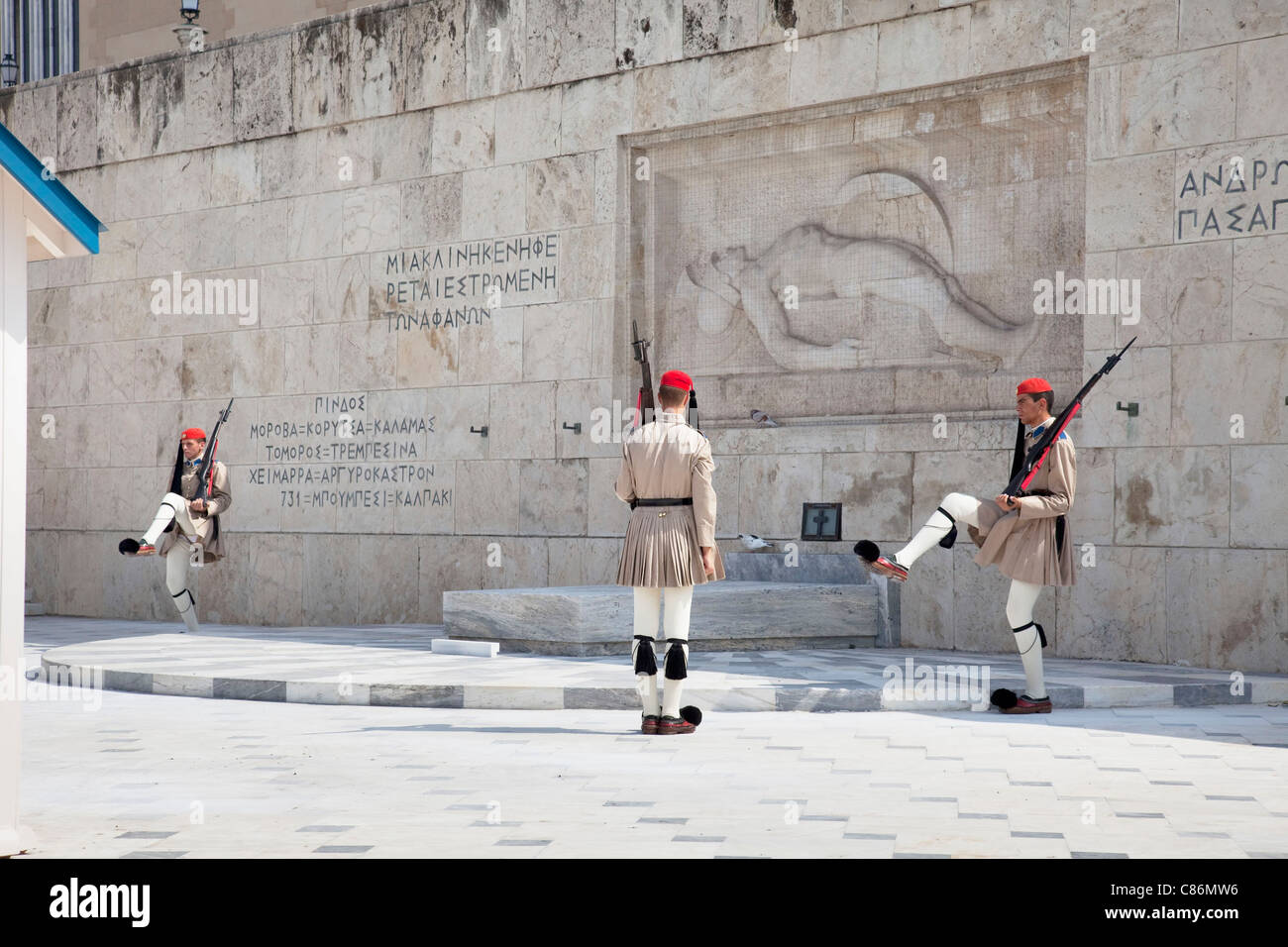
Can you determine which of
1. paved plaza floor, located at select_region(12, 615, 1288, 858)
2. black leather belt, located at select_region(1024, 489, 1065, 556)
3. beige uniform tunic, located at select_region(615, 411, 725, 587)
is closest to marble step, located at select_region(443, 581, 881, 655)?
paved plaza floor, located at select_region(12, 615, 1288, 858)

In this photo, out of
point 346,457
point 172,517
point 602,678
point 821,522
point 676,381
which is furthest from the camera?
point 346,457

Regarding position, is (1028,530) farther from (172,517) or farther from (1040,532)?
(172,517)

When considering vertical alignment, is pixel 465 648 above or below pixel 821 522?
below

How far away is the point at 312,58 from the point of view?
1664 cm

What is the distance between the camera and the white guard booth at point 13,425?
17.1 feet

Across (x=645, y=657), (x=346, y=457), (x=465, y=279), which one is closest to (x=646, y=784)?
(x=645, y=657)

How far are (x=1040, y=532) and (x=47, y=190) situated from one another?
597 centimetres

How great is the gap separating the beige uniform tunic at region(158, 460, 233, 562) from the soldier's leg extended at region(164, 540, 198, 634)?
2.9 inches

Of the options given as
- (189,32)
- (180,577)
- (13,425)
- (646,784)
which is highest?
(189,32)

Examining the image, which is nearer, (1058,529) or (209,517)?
(1058,529)

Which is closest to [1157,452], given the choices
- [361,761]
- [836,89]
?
[836,89]

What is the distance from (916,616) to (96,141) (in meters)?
11.4

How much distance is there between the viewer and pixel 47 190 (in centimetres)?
533

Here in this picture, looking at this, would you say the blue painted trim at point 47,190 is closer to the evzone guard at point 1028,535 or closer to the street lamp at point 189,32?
the evzone guard at point 1028,535
